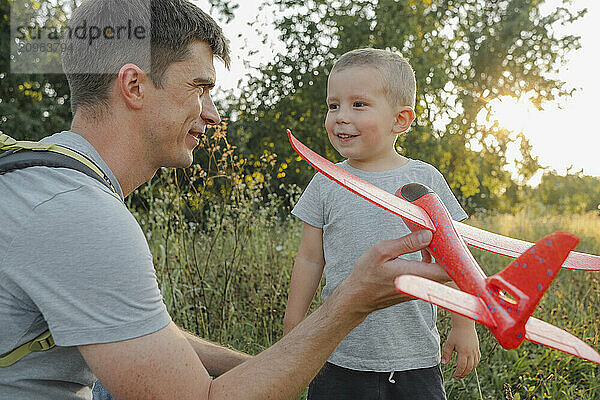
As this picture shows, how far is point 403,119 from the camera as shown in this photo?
2.38m

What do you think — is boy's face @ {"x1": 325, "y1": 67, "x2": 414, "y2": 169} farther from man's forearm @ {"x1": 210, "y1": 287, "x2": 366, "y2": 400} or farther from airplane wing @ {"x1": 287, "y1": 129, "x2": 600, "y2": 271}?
man's forearm @ {"x1": 210, "y1": 287, "x2": 366, "y2": 400}

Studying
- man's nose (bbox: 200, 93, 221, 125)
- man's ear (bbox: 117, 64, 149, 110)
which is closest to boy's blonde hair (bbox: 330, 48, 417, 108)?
man's nose (bbox: 200, 93, 221, 125)

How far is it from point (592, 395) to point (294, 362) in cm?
256

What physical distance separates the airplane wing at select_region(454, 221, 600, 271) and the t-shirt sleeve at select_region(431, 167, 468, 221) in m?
0.64

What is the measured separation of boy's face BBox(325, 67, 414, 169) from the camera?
2.23 metres

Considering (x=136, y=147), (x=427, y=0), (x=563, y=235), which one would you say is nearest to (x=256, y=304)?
(x=136, y=147)

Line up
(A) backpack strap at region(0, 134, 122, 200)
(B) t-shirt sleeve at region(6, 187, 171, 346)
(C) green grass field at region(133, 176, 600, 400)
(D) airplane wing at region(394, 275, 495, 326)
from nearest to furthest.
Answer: (D) airplane wing at region(394, 275, 495, 326) < (B) t-shirt sleeve at region(6, 187, 171, 346) < (A) backpack strap at region(0, 134, 122, 200) < (C) green grass field at region(133, 176, 600, 400)

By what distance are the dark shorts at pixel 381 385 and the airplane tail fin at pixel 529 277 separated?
982mm

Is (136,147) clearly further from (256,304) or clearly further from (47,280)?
(256,304)

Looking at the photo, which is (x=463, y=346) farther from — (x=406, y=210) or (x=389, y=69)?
(x=389, y=69)

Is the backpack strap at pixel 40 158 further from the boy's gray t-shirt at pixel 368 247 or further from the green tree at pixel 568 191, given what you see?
the green tree at pixel 568 191

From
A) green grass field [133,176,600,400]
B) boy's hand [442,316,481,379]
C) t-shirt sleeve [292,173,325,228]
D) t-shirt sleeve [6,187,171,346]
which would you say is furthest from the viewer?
green grass field [133,176,600,400]

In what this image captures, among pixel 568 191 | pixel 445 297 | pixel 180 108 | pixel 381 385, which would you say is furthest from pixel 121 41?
pixel 568 191

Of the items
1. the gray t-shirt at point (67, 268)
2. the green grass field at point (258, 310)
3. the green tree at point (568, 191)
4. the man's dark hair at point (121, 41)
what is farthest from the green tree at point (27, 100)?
the green tree at point (568, 191)
